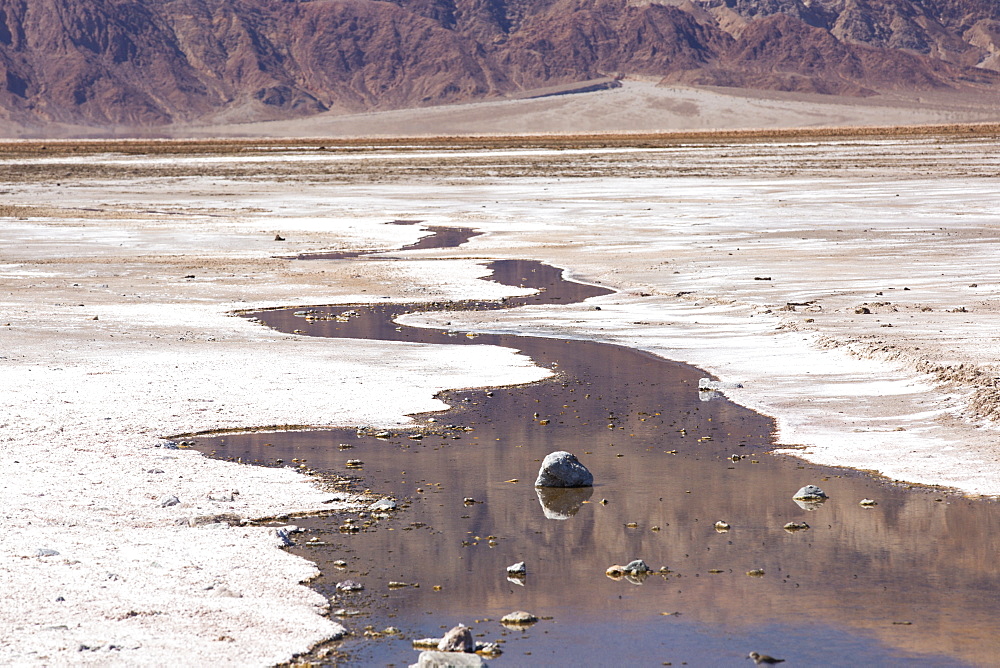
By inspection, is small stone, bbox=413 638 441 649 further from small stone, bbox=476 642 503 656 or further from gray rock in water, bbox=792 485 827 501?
gray rock in water, bbox=792 485 827 501

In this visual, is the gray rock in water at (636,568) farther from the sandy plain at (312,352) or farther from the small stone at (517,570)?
the sandy plain at (312,352)

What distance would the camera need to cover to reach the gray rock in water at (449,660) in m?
5.88

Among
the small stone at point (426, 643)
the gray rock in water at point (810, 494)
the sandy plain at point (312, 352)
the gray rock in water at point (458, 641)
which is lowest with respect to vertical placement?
the sandy plain at point (312, 352)

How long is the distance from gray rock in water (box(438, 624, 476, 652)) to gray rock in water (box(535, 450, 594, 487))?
9.62 ft

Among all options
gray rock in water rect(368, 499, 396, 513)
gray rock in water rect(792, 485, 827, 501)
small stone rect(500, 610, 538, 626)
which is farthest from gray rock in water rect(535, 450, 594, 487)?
small stone rect(500, 610, 538, 626)

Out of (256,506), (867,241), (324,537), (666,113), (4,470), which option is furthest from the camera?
(666,113)

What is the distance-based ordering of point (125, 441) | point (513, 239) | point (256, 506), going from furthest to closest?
point (513, 239), point (125, 441), point (256, 506)

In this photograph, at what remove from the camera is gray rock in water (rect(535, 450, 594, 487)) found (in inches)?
358

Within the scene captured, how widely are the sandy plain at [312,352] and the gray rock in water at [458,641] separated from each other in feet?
2.11

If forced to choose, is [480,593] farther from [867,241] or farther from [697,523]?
[867,241]

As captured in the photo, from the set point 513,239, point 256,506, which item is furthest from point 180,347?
point 513,239

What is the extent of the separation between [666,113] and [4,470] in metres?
175

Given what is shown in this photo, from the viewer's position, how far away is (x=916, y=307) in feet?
54.5

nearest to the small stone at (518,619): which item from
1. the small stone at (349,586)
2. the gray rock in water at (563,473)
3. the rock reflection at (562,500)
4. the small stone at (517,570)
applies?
the small stone at (517,570)
